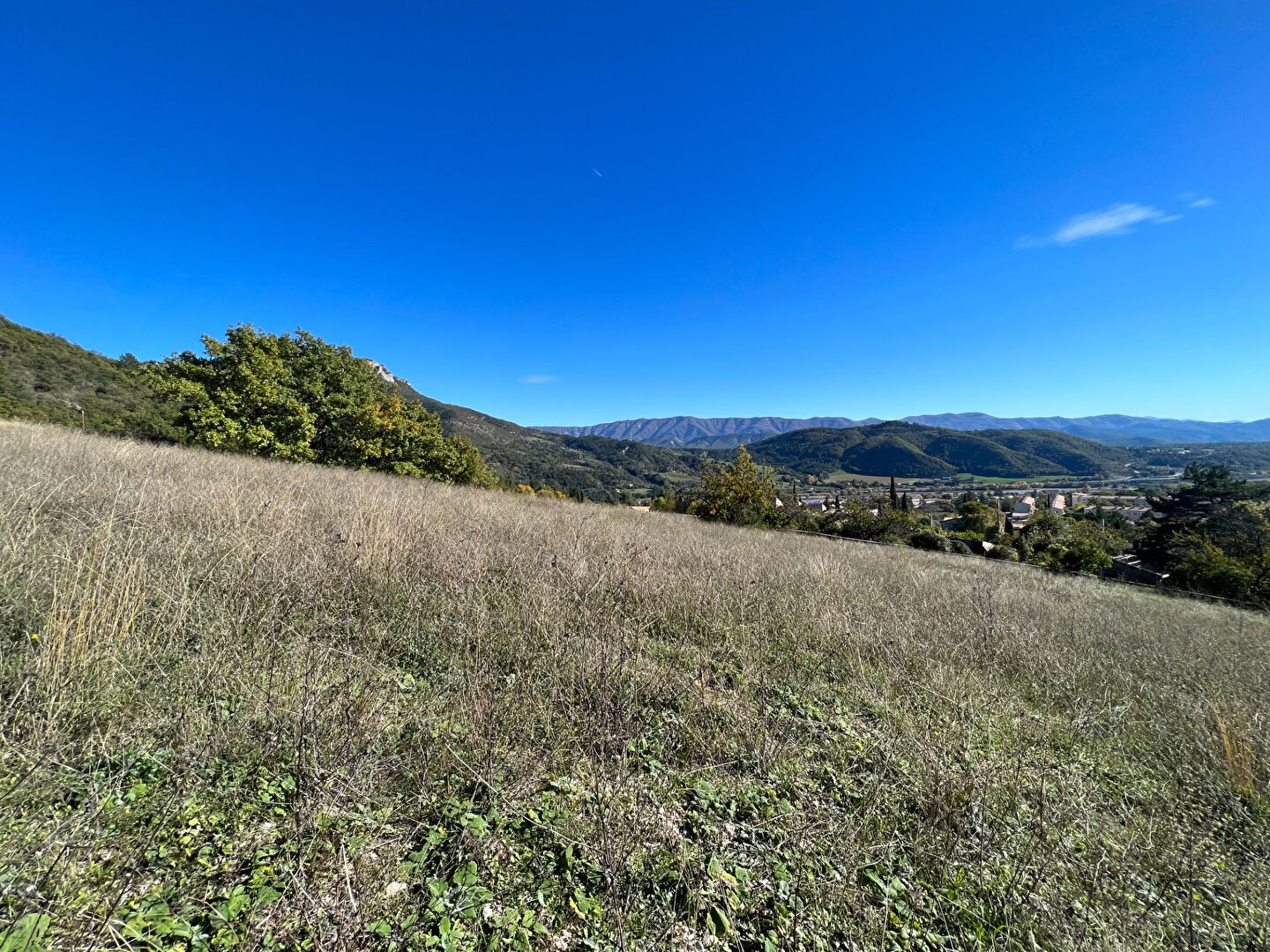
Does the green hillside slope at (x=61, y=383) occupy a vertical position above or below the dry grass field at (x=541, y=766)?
above

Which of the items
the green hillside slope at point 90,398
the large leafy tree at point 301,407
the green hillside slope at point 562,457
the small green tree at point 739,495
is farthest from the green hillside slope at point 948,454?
the large leafy tree at point 301,407

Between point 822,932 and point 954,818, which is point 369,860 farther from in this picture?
point 954,818

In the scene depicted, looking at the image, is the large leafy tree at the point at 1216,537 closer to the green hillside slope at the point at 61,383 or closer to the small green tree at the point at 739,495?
the small green tree at the point at 739,495

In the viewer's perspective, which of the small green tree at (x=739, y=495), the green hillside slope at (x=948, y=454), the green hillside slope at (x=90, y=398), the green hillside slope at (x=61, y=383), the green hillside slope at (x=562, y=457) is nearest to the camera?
the small green tree at (x=739, y=495)

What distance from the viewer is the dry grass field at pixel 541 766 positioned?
1.36m

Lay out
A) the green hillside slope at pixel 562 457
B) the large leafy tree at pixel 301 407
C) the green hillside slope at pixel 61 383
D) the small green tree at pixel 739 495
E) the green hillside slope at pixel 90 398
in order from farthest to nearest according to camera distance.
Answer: the green hillside slope at pixel 562 457 < the green hillside slope at pixel 61 383 < the green hillside slope at pixel 90 398 < the small green tree at pixel 739 495 < the large leafy tree at pixel 301 407

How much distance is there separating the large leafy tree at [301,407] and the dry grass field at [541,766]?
13.3 meters

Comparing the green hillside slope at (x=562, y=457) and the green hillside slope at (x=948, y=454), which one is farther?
the green hillside slope at (x=948, y=454)

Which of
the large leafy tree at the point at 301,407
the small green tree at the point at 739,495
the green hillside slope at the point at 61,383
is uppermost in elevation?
the green hillside slope at the point at 61,383

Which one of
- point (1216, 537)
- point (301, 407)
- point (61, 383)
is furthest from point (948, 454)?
point (61, 383)

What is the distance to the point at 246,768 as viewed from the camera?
169 cm

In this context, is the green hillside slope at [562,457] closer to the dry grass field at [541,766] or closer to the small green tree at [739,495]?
the small green tree at [739,495]

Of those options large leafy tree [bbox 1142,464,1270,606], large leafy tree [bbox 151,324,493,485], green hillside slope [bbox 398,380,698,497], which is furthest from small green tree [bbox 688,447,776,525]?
green hillside slope [bbox 398,380,698,497]

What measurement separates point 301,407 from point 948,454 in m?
148
